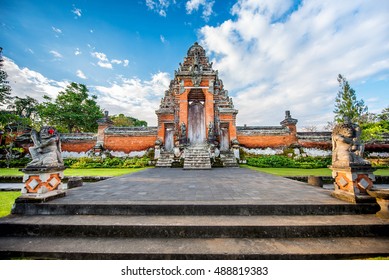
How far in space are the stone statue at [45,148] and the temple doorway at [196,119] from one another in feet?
35.7

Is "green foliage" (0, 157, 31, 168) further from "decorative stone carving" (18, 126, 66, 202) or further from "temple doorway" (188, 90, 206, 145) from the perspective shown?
"decorative stone carving" (18, 126, 66, 202)

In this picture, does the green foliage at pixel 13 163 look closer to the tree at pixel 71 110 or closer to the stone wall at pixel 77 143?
the stone wall at pixel 77 143

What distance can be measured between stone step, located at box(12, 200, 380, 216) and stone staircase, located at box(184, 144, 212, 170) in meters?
7.13

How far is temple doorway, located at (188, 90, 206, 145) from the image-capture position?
47.4 feet

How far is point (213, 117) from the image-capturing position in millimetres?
13383

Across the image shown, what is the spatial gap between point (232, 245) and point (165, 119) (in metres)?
13.9

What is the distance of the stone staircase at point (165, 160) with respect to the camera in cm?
1187

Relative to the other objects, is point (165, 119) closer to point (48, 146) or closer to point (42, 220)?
point (48, 146)

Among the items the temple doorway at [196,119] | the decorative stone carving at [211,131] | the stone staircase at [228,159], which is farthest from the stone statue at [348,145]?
the temple doorway at [196,119]

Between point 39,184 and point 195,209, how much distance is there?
11.4 feet

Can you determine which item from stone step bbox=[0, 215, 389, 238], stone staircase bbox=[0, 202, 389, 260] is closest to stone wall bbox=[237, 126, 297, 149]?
stone staircase bbox=[0, 202, 389, 260]

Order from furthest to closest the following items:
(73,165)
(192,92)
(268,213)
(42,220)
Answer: (192,92), (73,165), (268,213), (42,220)

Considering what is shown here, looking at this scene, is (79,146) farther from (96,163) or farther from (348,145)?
(348,145)

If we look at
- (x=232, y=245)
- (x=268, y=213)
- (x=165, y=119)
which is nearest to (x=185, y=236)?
(x=232, y=245)
